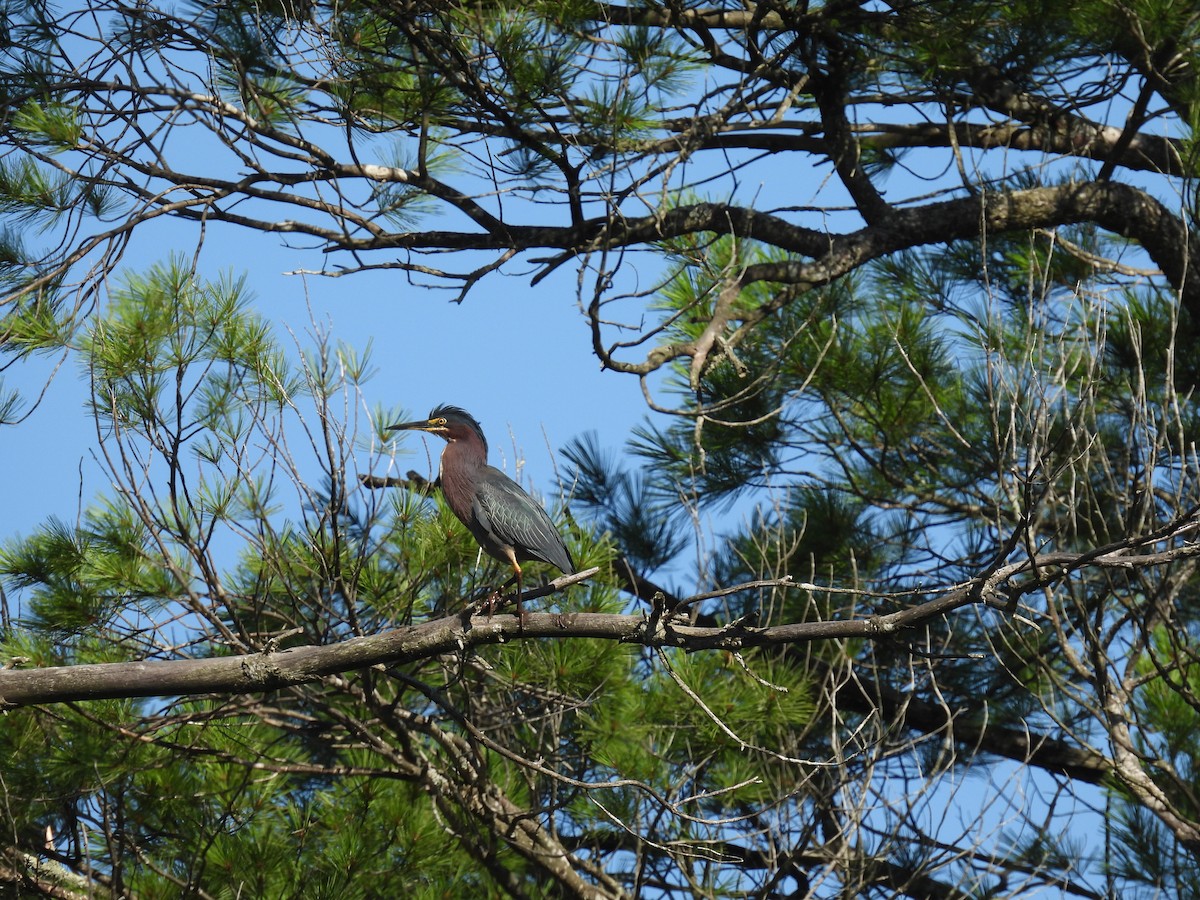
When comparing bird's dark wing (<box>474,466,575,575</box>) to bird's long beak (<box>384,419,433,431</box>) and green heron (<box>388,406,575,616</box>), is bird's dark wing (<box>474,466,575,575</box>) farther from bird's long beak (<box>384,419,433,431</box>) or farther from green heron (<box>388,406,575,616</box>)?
bird's long beak (<box>384,419,433,431</box>)

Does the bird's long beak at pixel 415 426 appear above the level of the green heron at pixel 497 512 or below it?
above

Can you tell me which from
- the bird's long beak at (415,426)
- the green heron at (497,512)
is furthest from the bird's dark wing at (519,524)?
the bird's long beak at (415,426)

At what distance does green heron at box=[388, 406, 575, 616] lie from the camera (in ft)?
12.3

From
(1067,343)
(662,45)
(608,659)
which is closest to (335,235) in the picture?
(662,45)

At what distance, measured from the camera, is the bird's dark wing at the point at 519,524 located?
372 cm

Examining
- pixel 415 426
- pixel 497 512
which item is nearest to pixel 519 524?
pixel 497 512

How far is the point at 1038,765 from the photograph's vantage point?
5.71 m

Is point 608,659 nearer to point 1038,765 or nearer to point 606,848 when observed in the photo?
point 606,848

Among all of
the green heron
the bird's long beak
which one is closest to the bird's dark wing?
the green heron

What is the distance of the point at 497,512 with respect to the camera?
3.78 metres

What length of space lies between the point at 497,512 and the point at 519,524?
8cm

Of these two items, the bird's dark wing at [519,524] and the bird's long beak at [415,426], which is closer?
the bird's dark wing at [519,524]

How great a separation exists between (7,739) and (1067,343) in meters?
4.44

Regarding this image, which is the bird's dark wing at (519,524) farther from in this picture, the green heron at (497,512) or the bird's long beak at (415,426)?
the bird's long beak at (415,426)
